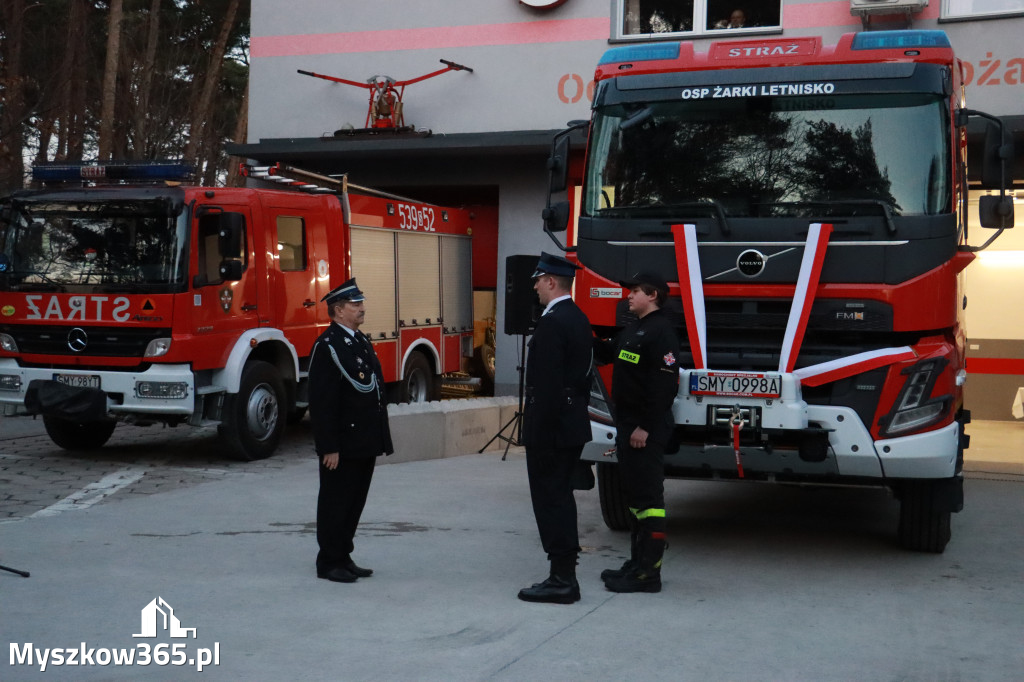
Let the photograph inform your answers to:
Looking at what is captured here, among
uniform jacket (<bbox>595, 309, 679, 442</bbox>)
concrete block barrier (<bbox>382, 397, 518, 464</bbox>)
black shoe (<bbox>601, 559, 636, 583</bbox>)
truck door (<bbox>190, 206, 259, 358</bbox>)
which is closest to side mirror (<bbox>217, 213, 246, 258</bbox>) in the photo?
truck door (<bbox>190, 206, 259, 358</bbox>)

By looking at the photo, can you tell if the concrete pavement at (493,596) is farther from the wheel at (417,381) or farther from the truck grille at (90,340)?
the wheel at (417,381)

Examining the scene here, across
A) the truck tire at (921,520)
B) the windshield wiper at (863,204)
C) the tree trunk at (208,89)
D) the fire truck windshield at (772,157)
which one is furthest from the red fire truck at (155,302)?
the tree trunk at (208,89)

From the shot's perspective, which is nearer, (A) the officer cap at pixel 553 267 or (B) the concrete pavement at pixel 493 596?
(B) the concrete pavement at pixel 493 596

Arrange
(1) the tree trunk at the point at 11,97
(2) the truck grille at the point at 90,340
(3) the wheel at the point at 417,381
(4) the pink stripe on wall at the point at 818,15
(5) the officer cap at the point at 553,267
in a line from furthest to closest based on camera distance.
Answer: (1) the tree trunk at the point at 11,97
(3) the wheel at the point at 417,381
(4) the pink stripe on wall at the point at 818,15
(2) the truck grille at the point at 90,340
(5) the officer cap at the point at 553,267

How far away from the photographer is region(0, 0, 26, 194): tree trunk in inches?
674

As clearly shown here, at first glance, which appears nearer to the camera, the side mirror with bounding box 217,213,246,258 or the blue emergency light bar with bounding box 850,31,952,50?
the blue emergency light bar with bounding box 850,31,952,50

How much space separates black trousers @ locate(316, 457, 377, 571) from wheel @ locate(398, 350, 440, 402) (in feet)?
25.9

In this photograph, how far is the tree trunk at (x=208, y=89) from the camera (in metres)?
27.4

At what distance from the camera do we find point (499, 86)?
53.3 feet

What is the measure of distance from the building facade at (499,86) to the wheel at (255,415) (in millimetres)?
4791

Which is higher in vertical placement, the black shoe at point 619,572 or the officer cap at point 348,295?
the officer cap at point 348,295

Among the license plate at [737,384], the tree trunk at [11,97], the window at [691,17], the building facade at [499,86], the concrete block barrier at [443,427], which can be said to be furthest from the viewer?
the tree trunk at [11,97]

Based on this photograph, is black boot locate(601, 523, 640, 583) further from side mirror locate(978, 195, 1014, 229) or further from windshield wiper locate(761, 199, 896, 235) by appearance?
side mirror locate(978, 195, 1014, 229)

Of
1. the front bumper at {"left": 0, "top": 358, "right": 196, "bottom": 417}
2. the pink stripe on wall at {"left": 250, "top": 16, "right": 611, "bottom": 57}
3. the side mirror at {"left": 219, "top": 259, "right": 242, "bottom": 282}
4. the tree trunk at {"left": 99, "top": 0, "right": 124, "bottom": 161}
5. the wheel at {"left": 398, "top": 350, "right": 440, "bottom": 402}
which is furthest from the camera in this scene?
the tree trunk at {"left": 99, "top": 0, "right": 124, "bottom": 161}
